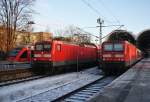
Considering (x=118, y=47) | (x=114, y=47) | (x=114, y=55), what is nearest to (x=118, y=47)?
(x=118, y=47)

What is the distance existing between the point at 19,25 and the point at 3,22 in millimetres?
3111

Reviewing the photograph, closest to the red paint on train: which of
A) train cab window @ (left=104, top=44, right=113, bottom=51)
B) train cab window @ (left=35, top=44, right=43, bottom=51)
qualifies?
train cab window @ (left=35, top=44, right=43, bottom=51)

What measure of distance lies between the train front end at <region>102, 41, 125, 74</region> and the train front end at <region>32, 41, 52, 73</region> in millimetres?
4821

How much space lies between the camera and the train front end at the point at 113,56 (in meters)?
27.2

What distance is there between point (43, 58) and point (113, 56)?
6150 mm

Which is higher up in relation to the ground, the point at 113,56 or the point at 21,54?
the point at 21,54

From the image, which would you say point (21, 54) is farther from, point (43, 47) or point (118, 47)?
point (118, 47)

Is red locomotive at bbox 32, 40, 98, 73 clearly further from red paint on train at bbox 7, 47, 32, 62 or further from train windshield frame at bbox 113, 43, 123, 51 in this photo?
red paint on train at bbox 7, 47, 32, 62

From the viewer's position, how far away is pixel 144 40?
9144 centimetres

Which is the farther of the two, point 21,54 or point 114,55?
point 21,54

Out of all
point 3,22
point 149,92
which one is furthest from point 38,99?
point 3,22

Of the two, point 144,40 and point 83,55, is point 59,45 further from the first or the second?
point 144,40

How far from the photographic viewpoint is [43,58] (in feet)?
89.4

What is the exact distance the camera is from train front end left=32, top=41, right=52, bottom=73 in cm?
2689
